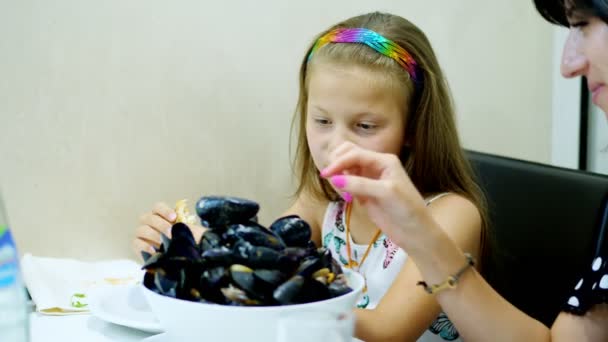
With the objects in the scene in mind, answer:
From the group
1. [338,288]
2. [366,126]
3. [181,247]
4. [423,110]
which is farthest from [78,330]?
[423,110]

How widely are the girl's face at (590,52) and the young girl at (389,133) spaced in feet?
0.90

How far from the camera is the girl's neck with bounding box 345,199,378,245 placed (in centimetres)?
123

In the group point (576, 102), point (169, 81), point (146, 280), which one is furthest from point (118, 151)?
point (576, 102)

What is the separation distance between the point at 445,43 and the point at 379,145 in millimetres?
629

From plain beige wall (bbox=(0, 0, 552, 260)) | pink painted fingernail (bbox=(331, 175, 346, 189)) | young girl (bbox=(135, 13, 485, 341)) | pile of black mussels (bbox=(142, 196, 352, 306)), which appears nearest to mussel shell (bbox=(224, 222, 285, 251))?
pile of black mussels (bbox=(142, 196, 352, 306))

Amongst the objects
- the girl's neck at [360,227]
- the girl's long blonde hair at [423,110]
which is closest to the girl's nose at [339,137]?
the girl's long blonde hair at [423,110]

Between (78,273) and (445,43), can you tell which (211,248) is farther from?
(445,43)

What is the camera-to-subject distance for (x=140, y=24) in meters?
1.29

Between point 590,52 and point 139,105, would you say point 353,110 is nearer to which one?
point 590,52

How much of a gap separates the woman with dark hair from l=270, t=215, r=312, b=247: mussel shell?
0.06 m

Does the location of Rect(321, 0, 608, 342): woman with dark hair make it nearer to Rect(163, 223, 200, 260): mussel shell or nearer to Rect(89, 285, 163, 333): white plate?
Rect(163, 223, 200, 260): mussel shell

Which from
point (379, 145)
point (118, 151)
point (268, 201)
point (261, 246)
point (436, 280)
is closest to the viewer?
point (261, 246)

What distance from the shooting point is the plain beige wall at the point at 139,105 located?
122cm

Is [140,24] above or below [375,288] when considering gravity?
above
